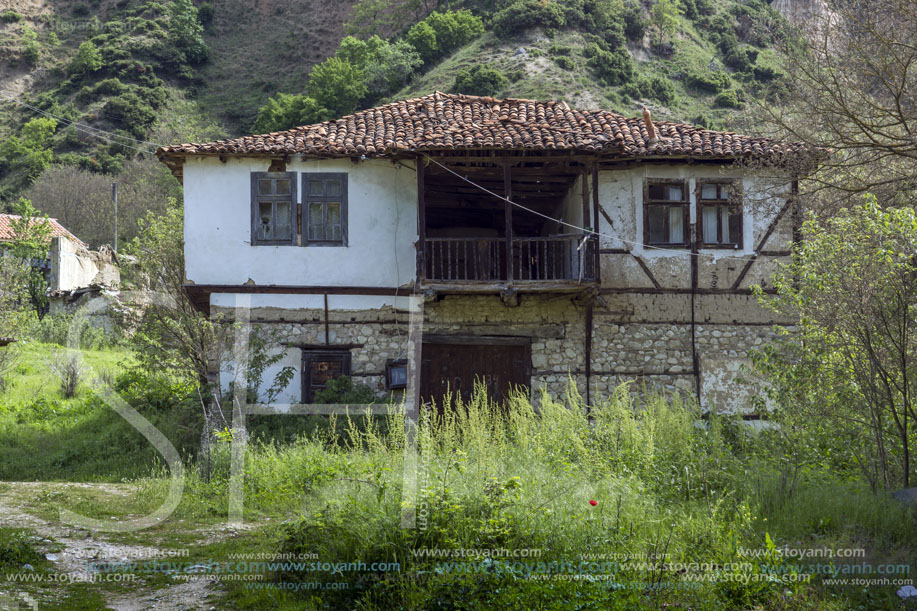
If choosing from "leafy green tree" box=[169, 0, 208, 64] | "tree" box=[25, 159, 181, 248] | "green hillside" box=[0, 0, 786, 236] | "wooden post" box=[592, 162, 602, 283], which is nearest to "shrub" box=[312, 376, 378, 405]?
"wooden post" box=[592, 162, 602, 283]

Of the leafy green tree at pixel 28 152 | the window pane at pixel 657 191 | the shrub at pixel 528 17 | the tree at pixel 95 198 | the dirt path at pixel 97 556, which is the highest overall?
the shrub at pixel 528 17

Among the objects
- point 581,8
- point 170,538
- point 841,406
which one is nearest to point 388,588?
point 170,538

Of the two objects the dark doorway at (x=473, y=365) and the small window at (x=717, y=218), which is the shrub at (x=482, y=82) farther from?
the dark doorway at (x=473, y=365)

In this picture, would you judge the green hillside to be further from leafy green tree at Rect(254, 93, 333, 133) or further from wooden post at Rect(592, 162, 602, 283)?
wooden post at Rect(592, 162, 602, 283)

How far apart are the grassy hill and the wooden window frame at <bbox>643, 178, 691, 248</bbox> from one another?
18.7 metres

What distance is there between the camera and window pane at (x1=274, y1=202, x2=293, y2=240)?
1452 centimetres

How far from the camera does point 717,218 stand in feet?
48.3

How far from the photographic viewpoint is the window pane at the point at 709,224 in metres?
14.7

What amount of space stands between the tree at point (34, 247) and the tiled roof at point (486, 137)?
1651 centimetres

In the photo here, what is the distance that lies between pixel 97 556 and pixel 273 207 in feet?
26.5

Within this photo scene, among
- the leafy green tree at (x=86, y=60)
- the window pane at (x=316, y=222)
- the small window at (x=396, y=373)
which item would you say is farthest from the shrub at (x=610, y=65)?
the leafy green tree at (x=86, y=60)

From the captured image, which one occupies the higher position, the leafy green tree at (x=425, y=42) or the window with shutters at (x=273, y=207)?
the leafy green tree at (x=425, y=42)

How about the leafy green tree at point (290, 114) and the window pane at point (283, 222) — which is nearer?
the window pane at point (283, 222)

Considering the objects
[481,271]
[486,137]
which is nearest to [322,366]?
[481,271]
